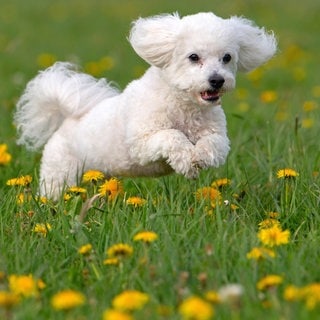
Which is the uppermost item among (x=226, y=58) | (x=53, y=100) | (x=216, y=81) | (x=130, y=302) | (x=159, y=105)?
(x=226, y=58)

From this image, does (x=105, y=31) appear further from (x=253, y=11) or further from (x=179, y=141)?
(x=179, y=141)

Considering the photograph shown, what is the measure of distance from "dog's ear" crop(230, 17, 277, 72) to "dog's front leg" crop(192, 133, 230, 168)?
20.8 inches

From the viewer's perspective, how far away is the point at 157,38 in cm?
482

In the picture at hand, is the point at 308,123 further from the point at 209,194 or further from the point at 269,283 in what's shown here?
the point at 269,283

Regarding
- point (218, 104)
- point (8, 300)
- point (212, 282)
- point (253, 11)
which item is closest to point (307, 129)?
point (218, 104)

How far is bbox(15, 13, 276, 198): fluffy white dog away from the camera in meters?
4.60

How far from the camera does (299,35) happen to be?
13875mm

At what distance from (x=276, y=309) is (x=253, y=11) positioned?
14.2 metres

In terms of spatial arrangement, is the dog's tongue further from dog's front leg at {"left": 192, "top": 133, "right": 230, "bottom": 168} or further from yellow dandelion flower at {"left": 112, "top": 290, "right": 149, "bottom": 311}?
yellow dandelion flower at {"left": 112, "top": 290, "right": 149, "bottom": 311}

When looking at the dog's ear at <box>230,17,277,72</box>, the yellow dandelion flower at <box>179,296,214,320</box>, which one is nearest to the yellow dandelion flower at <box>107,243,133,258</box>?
the yellow dandelion flower at <box>179,296,214,320</box>

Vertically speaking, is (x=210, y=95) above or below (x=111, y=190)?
above

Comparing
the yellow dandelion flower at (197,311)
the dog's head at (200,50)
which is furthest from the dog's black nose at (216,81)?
the yellow dandelion flower at (197,311)

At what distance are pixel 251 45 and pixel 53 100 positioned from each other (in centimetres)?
138

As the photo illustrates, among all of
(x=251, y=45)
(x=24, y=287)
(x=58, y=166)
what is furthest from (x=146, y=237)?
(x=58, y=166)
